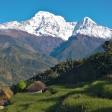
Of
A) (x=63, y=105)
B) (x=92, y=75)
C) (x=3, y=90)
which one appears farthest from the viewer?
(x=92, y=75)

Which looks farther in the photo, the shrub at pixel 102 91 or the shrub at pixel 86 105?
the shrub at pixel 102 91

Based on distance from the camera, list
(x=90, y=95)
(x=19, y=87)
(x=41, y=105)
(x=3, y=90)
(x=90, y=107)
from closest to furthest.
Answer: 1. (x=90, y=107)
2. (x=90, y=95)
3. (x=41, y=105)
4. (x=3, y=90)
5. (x=19, y=87)

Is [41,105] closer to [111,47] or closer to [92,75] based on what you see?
[92,75]

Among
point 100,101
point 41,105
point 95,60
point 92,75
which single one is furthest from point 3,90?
point 100,101

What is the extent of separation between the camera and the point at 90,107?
34.6 metres

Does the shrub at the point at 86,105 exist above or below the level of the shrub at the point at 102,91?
below

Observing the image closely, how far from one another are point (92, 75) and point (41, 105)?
62614 mm

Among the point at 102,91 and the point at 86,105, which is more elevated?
the point at 102,91

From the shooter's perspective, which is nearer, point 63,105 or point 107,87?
point 63,105

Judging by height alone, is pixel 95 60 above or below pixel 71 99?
above

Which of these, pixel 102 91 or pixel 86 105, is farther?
pixel 102 91

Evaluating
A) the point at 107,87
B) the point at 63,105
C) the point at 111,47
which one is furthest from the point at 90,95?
the point at 111,47

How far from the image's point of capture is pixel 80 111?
115ft

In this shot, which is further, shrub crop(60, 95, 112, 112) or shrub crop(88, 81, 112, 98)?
shrub crop(88, 81, 112, 98)
